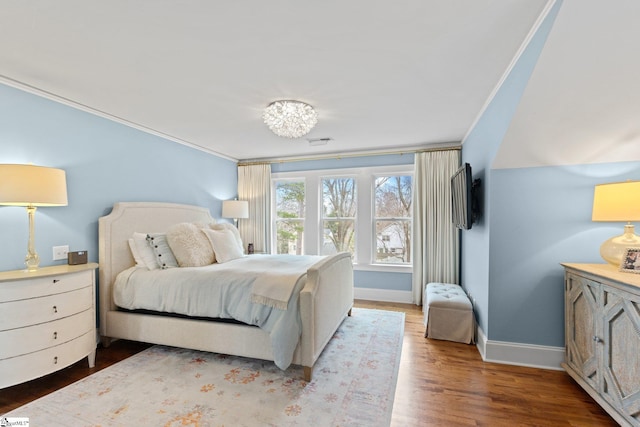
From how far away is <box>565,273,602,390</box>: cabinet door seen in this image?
1.91 m

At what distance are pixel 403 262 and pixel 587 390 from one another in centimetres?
265

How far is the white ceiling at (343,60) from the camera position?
1.47 metres

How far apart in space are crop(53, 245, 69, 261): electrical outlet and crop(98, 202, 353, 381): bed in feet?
0.88

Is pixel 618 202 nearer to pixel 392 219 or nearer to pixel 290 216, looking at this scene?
pixel 392 219

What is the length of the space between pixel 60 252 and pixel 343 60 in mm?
2995

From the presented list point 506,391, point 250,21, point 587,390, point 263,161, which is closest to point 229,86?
point 250,21

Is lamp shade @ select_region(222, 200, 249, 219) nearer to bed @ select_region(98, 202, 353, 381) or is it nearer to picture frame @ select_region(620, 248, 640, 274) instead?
bed @ select_region(98, 202, 353, 381)

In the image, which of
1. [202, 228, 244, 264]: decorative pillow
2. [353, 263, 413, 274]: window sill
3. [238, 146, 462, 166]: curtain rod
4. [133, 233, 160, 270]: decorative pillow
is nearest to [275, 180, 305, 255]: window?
[238, 146, 462, 166]: curtain rod

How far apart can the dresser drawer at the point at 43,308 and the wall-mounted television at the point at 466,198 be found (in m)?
3.56

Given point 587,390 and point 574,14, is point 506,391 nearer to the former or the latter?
point 587,390

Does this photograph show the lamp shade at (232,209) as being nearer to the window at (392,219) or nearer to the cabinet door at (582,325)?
the window at (392,219)

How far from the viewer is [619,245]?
1.95m

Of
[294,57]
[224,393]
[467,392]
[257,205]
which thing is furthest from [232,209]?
[467,392]

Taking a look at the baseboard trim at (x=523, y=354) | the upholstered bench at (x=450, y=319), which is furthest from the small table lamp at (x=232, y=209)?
the baseboard trim at (x=523, y=354)
